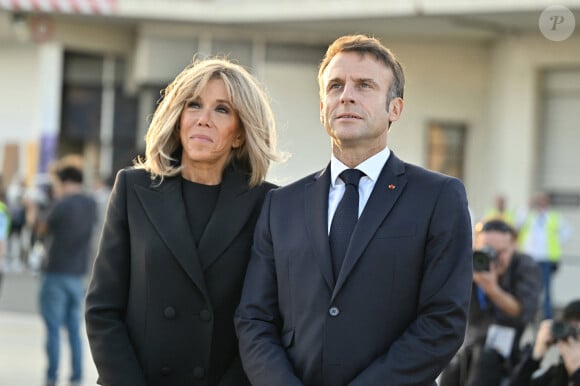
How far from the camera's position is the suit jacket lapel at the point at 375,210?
3.68m

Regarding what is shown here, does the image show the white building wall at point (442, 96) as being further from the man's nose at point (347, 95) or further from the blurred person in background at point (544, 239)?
the man's nose at point (347, 95)

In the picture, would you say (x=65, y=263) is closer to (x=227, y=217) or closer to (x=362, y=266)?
(x=227, y=217)

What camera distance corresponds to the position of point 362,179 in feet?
12.8

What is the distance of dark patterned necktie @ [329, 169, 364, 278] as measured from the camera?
3.76m

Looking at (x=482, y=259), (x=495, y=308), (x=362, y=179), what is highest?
(x=362, y=179)

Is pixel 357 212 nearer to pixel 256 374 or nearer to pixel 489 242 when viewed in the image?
pixel 256 374

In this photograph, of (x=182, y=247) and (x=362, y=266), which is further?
(x=182, y=247)

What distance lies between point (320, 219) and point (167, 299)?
2.34ft

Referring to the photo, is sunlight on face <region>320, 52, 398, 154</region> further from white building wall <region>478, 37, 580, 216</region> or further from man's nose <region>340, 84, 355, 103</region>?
white building wall <region>478, 37, 580, 216</region>

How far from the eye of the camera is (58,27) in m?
24.3

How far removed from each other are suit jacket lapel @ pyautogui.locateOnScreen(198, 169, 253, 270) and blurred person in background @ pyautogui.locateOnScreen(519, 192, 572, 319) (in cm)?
1293

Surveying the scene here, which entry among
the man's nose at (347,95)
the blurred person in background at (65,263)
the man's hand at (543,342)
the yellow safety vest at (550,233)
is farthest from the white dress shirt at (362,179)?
the yellow safety vest at (550,233)

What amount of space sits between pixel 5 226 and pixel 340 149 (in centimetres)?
687

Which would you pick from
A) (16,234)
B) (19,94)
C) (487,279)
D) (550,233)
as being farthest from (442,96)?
(487,279)
